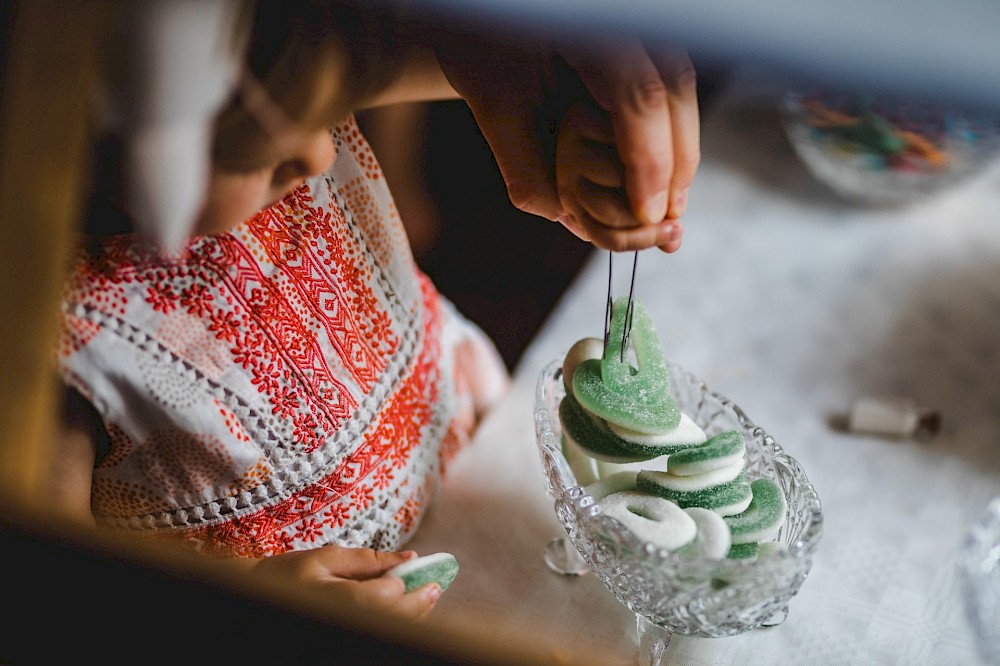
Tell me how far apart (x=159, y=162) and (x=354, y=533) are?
249 millimetres

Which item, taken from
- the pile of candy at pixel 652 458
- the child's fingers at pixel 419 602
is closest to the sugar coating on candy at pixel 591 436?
the pile of candy at pixel 652 458

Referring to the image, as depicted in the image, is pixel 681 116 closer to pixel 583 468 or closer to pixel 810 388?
pixel 583 468

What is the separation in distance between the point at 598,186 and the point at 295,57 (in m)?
0.14

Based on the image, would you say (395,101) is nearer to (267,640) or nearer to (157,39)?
(157,39)

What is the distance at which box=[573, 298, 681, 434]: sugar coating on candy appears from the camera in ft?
1.41

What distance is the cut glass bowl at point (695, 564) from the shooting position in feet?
1.33

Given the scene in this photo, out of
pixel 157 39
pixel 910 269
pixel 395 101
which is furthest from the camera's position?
pixel 910 269

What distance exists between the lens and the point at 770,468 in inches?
18.9

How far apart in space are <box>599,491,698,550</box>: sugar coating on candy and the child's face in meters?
0.22

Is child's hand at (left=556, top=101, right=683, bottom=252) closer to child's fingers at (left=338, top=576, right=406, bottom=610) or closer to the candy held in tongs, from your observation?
the candy held in tongs

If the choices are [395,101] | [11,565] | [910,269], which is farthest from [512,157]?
[910,269]

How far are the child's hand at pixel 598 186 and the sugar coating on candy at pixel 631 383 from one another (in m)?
0.06

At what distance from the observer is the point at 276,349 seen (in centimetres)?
46

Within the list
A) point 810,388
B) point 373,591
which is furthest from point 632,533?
point 810,388
